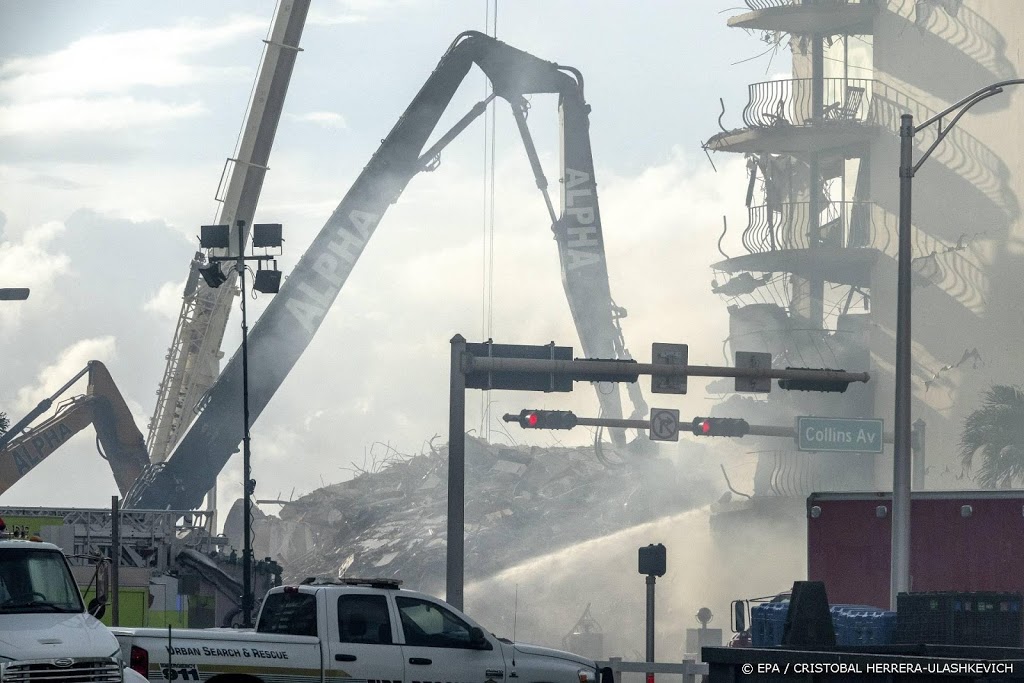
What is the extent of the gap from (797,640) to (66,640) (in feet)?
23.6

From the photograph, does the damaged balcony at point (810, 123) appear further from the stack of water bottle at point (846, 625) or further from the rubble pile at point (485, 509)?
the stack of water bottle at point (846, 625)

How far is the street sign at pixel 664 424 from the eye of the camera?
133ft

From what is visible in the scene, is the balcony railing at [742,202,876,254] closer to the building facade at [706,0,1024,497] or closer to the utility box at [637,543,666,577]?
the building facade at [706,0,1024,497]

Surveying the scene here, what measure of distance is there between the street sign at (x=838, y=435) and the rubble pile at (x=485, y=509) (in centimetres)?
1936

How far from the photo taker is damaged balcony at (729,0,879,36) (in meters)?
64.4

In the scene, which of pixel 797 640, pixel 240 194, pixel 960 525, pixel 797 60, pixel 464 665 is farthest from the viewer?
pixel 797 60

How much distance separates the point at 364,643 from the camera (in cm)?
1766

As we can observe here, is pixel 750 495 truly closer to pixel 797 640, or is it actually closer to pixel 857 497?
pixel 857 497

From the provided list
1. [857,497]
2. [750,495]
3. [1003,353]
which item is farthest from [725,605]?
[857,497]

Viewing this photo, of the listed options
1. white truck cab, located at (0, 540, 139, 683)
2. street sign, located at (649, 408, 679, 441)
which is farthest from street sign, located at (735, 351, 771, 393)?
white truck cab, located at (0, 540, 139, 683)

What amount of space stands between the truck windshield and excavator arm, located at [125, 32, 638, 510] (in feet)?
98.7

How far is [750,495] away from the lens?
65.0m

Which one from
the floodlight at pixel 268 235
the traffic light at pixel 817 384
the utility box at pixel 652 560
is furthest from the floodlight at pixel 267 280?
the utility box at pixel 652 560

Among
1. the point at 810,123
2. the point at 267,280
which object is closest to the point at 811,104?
the point at 810,123
